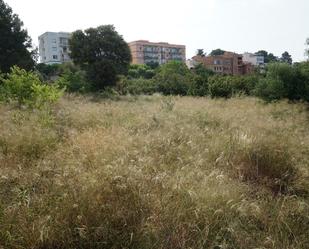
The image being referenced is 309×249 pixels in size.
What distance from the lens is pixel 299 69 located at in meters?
18.8

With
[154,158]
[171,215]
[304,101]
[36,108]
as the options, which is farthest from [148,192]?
[304,101]

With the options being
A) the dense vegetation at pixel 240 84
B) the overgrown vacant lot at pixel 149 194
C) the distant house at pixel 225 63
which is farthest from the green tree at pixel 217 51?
the overgrown vacant lot at pixel 149 194

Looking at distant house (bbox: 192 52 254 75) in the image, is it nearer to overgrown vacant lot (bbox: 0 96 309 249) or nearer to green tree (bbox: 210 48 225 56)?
green tree (bbox: 210 48 225 56)

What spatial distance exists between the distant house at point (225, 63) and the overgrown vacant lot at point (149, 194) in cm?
8094

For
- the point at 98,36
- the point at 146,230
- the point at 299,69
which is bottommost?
the point at 146,230

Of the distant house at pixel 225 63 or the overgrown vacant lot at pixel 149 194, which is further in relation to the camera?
the distant house at pixel 225 63

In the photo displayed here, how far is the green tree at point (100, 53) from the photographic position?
2712 cm

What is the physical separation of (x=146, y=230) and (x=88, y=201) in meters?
0.54

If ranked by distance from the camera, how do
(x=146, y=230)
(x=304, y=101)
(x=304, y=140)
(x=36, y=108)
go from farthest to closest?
1. (x=304, y=101)
2. (x=36, y=108)
3. (x=304, y=140)
4. (x=146, y=230)

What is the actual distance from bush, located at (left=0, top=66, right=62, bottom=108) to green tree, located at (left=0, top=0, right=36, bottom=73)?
14614mm

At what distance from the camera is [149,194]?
3115 mm

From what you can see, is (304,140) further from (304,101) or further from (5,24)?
(5,24)

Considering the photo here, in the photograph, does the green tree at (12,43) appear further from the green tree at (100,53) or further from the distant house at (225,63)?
the distant house at (225,63)

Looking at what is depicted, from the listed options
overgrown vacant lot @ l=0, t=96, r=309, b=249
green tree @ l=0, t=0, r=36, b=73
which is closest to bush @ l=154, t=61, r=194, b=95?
green tree @ l=0, t=0, r=36, b=73
